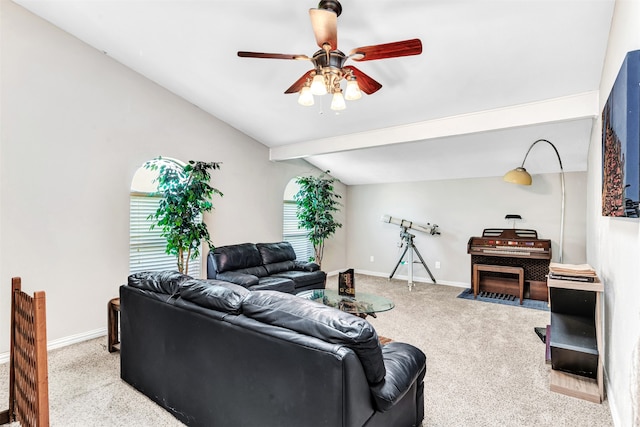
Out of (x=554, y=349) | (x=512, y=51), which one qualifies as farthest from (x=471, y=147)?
(x=554, y=349)

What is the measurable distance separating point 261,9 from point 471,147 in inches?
133

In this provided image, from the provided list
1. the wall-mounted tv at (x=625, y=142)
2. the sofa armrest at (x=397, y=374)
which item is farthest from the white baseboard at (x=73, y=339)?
the wall-mounted tv at (x=625, y=142)

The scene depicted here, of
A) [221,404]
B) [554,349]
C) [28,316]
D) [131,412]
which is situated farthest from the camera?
[554,349]

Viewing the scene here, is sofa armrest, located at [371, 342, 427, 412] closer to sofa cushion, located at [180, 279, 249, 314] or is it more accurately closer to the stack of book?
sofa cushion, located at [180, 279, 249, 314]

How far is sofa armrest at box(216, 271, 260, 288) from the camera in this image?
3.93 metres

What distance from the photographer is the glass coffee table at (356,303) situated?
9.35 feet

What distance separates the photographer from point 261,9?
8.70 ft

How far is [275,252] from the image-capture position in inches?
199

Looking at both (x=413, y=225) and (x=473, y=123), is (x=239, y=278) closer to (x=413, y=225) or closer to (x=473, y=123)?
(x=473, y=123)

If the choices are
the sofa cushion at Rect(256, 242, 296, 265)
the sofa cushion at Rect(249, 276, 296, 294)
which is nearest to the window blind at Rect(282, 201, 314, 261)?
the sofa cushion at Rect(256, 242, 296, 265)

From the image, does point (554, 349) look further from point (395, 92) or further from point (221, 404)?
point (395, 92)

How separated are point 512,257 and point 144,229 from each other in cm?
517

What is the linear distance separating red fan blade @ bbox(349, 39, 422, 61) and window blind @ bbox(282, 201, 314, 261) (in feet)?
13.4

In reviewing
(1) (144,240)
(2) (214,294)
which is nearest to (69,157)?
(1) (144,240)
